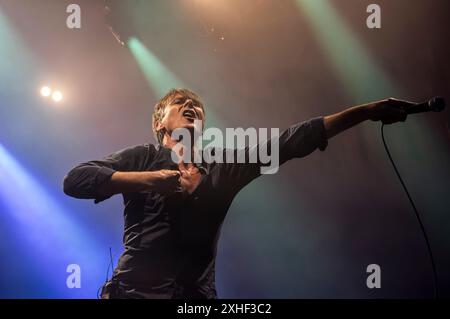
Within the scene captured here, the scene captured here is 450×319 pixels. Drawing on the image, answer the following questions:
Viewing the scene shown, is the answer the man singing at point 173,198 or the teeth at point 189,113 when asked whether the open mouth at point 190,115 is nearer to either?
the teeth at point 189,113

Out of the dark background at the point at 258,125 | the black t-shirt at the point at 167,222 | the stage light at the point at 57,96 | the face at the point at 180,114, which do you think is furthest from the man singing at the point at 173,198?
the stage light at the point at 57,96

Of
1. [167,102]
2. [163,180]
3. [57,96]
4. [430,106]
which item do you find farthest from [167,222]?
[57,96]

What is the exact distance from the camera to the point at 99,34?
2.70 metres

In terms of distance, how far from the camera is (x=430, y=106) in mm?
1236

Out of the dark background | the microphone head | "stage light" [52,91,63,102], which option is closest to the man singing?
the microphone head

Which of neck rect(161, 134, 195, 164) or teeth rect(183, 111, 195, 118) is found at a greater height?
teeth rect(183, 111, 195, 118)

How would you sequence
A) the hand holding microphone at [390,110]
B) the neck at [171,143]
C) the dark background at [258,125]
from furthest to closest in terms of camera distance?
the dark background at [258,125] < the neck at [171,143] < the hand holding microphone at [390,110]

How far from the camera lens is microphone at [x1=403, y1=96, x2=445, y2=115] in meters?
1.21

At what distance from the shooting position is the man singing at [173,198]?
135 cm

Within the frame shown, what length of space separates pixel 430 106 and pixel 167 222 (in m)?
1.00

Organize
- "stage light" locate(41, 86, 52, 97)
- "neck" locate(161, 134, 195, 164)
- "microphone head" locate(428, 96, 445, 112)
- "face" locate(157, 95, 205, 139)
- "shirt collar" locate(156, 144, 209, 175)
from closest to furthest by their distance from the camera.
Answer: "microphone head" locate(428, 96, 445, 112) < "shirt collar" locate(156, 144, 209, 175) < "neck" locate(161, 134, 195, 164) < "face" locate(157, 95, 205, 139) < "stage light" locate(41, 86, 52, 97)

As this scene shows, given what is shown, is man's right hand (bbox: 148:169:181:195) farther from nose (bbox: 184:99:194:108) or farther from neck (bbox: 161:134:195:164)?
nose (bbox: 184:99:194:108)

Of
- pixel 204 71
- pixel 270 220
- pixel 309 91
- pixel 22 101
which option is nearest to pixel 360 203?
pixel 270 220

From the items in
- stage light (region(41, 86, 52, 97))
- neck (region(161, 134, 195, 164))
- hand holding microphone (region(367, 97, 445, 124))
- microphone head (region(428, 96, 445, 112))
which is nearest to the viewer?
microphone head (region(428, 96, 445, 112))
